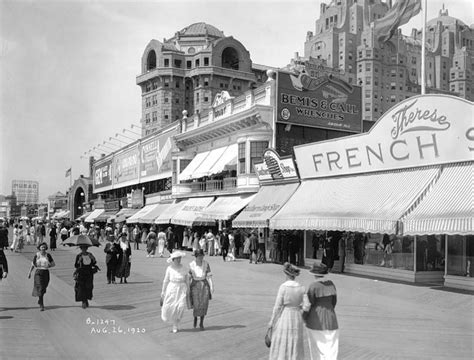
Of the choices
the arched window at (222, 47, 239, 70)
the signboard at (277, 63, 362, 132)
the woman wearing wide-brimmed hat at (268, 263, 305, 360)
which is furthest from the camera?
the arched window at (222, 47, 239, 70)

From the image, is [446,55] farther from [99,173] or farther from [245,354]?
[245,354]

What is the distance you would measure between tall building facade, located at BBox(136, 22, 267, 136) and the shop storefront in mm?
94858

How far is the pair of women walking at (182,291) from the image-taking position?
9.62 m

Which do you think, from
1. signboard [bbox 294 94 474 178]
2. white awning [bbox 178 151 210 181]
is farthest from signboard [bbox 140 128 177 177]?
signboard [bbox 294 94 474 178]

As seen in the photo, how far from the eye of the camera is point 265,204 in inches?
961

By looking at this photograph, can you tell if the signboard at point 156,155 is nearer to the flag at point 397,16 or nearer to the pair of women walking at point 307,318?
the flag at point 397,16

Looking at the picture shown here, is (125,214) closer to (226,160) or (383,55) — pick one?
(226,160)

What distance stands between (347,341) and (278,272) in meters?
11.4

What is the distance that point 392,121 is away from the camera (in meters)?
17.5

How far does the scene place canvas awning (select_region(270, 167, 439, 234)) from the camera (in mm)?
16000

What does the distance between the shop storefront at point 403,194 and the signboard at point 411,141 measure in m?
0.03

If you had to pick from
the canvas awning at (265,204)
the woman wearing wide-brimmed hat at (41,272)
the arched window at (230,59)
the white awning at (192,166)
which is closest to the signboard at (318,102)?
the canvas awning at (265,204)

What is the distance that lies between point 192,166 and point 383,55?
110m

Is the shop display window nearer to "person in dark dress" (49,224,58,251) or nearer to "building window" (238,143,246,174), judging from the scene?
"building window" (238,143,246,174)
